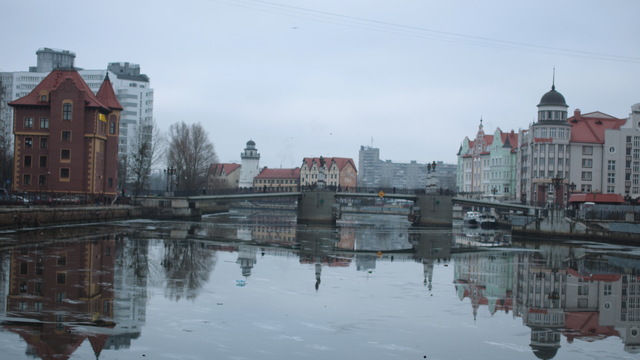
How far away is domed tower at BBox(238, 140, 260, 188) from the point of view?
642ft

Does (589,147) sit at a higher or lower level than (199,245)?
higher

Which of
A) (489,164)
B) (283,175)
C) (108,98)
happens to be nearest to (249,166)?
(283,175)

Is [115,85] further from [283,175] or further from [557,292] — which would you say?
[557,292]

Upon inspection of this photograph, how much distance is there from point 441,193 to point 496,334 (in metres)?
69.1

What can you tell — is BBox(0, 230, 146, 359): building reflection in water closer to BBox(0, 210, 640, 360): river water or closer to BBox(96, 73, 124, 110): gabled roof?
BBox(0, 210, 640, 360): river water

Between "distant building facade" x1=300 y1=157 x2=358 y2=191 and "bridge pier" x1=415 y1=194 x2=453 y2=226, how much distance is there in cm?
9662

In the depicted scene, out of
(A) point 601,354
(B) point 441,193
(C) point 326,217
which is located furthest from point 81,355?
(B) point 441,193

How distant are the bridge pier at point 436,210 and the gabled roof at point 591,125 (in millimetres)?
22907

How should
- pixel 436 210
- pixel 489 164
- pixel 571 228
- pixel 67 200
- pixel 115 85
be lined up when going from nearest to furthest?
pixel 67 200 < pixel 571 228 < pixel 436 210 < pixel 489 164 < pixel 115 85

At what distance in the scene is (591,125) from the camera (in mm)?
98688

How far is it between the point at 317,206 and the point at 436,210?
14047 millimetres

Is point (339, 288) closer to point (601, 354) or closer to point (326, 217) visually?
point (601, 354)

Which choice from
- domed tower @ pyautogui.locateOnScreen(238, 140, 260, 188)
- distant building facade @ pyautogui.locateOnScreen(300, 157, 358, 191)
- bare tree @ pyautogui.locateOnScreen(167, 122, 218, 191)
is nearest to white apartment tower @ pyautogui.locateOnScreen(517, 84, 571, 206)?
bare tree @ pyautogui.locateOnScreen(167, 122, 218, 191)

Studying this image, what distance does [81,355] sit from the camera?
576 inches
